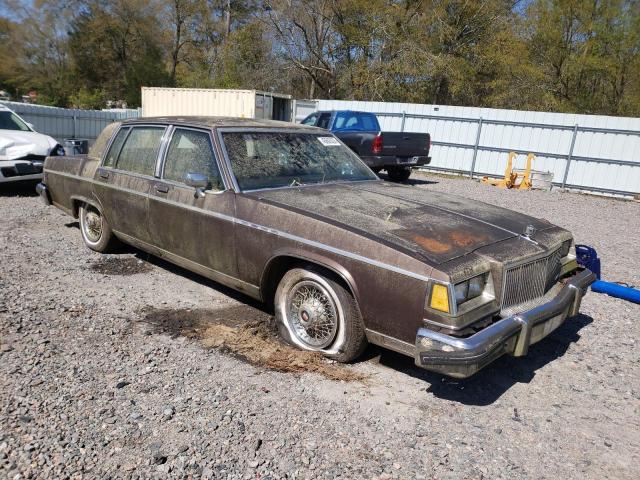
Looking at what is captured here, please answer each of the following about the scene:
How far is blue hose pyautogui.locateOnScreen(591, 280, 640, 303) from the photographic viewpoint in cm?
520

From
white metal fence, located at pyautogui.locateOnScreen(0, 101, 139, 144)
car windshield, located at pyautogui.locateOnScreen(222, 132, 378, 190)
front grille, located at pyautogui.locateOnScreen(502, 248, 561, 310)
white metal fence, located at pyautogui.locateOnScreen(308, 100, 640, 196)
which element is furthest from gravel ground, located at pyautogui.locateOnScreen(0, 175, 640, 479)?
white metal fence, located at pyautogui.locateOnScreen(308, 100, 640, 196)

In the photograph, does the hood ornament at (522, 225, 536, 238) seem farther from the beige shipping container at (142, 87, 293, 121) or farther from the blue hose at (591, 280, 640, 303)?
the beige shipping container at (142, 87, 293, 121)

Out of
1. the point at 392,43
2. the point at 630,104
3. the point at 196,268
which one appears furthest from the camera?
the point at 392,43

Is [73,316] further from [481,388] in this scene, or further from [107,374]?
[481,388]

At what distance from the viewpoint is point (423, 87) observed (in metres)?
26.7

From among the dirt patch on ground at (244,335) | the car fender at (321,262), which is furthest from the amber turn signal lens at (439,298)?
the dirt patch on ground at (244,335)

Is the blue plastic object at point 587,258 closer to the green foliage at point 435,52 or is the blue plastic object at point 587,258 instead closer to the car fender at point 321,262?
the car fender at point 321,262

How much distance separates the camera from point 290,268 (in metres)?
3.79

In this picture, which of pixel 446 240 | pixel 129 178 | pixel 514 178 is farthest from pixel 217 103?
pixel 446 240

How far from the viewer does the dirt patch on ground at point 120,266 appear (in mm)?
5320

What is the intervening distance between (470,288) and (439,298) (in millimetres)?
278

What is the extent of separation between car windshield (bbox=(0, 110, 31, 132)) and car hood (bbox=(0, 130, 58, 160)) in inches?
14.5

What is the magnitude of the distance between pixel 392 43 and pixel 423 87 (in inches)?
108

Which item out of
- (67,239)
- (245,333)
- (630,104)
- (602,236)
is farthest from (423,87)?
(245,333)
